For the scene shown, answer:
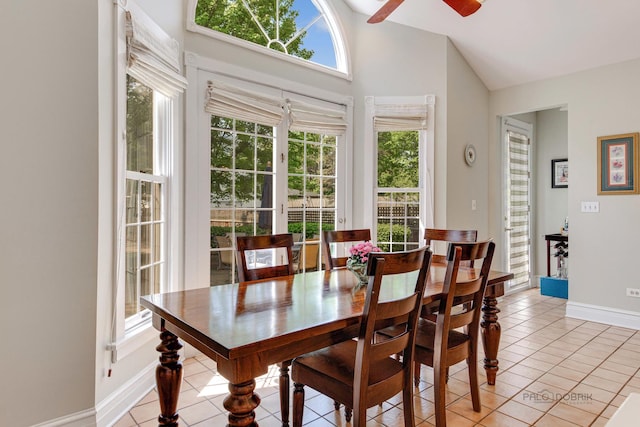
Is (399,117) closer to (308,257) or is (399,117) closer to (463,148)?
(463,148)

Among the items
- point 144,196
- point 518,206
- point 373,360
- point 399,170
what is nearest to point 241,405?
point 373,360

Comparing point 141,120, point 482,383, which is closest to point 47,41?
point 141,120

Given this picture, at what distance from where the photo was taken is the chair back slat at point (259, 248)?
2.27 meters

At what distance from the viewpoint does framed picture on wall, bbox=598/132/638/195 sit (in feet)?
12.3

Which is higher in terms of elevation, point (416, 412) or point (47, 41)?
point (47, 41)

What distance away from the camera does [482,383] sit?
2607 millimetres

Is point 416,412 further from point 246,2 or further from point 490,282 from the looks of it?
point 246,2

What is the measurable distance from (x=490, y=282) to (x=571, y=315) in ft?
8.40

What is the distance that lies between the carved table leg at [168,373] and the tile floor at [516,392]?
16.0 inches

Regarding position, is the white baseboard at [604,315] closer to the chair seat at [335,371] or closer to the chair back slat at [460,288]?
the chair back slat at [460,288]

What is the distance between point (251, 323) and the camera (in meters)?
1.49

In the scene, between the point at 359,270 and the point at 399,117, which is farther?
the point at 399,117

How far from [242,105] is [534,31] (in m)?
3.00

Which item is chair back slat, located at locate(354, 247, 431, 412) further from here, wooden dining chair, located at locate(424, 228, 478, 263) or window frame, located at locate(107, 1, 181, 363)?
window frame, located at locate(107, 1, 181, 363)
